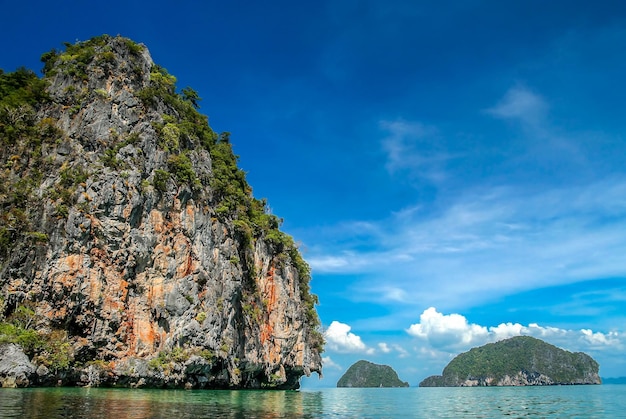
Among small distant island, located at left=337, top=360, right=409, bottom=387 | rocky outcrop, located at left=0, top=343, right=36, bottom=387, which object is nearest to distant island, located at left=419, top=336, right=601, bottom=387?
small distant island, located at left=337, top=360, right=409, bottom=387

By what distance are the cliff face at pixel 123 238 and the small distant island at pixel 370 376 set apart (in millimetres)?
151702

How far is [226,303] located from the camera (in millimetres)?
39875

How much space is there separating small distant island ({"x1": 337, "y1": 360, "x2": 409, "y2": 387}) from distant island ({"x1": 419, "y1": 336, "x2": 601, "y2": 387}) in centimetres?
2310

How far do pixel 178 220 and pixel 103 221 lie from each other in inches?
242

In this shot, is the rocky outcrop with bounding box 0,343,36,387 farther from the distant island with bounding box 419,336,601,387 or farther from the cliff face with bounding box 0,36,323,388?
the distant island with bounding box 419,336,601,387

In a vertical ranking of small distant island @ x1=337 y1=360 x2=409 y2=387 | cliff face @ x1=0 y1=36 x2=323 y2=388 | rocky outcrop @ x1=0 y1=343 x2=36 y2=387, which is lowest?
small distant island @ x1=337 y1=360 x2=409 y2=387

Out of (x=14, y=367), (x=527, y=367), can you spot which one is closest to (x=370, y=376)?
(x=527, y=367)

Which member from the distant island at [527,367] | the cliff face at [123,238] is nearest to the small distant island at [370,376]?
the distant island at [527,367]

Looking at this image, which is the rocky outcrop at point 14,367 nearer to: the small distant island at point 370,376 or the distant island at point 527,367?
A: the distant island at point 527,367

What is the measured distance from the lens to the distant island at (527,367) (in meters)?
159

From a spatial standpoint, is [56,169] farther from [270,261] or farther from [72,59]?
[270,261]

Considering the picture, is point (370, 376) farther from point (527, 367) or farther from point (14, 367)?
point (14, 367)

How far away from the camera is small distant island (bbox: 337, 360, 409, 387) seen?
187m

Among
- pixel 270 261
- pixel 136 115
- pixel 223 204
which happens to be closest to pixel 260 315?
pixel 270 261
